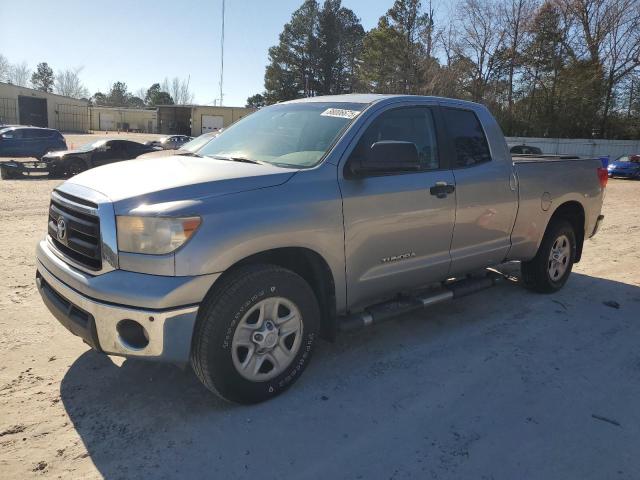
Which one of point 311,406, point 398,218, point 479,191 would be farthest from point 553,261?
point 311,406

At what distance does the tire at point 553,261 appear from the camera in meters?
5.55

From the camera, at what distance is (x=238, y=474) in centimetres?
265

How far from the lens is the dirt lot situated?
2760 millimetres

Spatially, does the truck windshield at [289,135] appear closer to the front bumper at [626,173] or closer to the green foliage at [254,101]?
the front bumper at [626,173]

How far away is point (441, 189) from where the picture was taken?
4.11 m

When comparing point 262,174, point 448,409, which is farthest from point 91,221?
point 448,409

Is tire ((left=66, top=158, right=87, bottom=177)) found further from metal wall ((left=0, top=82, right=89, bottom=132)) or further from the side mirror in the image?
metal wall ((left=0, top=82, right=89, bottom=132))

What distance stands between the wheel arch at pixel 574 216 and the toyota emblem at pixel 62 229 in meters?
4.66

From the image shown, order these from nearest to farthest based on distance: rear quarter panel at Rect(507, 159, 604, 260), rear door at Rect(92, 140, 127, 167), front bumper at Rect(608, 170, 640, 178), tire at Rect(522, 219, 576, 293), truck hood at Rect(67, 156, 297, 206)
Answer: truck hood at Rect(67, 156, 297, 206)
rear quarter panel at Rect(507, 159, 604, 260)
tire at Rect(522, 219, 576, 293)
rear door at Rect(92, 140, 127, 167)
front bumper at Rect(608, 170, 640, 178)

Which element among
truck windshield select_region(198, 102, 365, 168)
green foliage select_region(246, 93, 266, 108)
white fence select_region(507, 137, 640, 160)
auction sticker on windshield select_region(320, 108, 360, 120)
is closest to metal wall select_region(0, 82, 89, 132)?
green foliage select_region(246, 93, 266, 108)

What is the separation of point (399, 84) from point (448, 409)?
45.7 meters

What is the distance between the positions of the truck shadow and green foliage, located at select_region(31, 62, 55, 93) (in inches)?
5066

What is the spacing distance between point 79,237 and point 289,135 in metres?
1.69

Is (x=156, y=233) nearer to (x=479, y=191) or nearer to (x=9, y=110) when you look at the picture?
(x=479, y=191)
